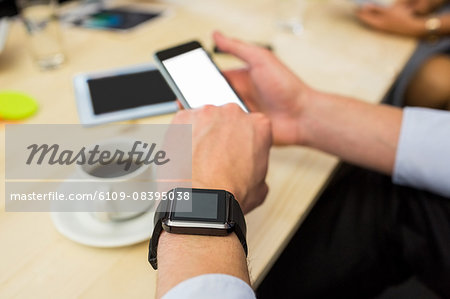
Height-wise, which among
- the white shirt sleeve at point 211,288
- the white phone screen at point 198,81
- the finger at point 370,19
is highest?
the white phone screen at point 198,81

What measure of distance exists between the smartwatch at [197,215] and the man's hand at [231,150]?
1.3 inches

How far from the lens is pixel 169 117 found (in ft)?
2.14

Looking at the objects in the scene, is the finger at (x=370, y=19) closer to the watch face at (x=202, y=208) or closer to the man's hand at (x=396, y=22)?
the man's hand at (x=396, y=22)

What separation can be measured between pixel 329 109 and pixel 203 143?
28cm

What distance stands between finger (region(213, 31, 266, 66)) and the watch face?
0.32 metres

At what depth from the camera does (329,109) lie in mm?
643

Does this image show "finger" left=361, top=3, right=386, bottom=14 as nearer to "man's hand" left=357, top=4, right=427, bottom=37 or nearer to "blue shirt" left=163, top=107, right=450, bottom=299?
"man's hand" left=357, top=4, right=427, bottom=37

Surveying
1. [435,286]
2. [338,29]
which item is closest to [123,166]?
[435,286]

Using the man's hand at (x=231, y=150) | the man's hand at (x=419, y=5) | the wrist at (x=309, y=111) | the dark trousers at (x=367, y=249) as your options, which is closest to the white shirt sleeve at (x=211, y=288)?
the man's hand at (x=231, y=150)

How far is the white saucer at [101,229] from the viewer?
16.7 inches

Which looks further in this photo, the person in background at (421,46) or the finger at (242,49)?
the person in background at (421,46)

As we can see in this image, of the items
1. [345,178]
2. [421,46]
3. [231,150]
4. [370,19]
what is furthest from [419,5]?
Result: [231,150]

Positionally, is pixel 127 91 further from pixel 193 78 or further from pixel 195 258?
pixel 195 258

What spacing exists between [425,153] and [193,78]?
376 millimetres
